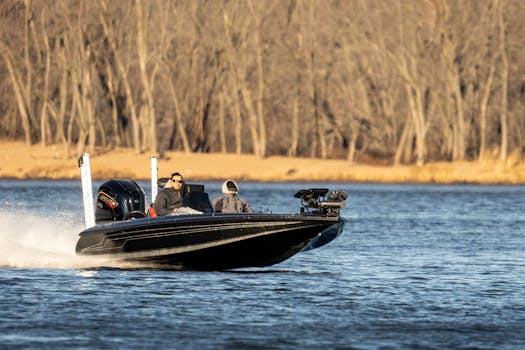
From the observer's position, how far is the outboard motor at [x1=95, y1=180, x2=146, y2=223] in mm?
21781

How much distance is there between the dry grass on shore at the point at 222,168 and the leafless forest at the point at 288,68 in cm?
112

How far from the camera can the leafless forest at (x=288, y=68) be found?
2677 inches

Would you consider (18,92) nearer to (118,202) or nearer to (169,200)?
(118,202)

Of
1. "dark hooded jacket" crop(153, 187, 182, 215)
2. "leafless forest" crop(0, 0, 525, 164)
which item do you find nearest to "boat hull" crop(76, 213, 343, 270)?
"dark hooded jacket" crop(153, 187, 182, 215)

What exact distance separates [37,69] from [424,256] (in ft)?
174

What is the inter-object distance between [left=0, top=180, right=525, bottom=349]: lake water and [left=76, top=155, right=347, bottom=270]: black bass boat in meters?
0.32

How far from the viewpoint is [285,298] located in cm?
1859

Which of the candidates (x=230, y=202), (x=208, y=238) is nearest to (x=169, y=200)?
(x=208, y=238)

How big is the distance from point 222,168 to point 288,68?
10377 mm

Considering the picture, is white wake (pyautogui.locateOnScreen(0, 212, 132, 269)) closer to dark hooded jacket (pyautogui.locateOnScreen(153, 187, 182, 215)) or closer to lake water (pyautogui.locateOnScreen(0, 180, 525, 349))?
lake water (pyautogui.locateOnScreen(0, 180, 525, 349))

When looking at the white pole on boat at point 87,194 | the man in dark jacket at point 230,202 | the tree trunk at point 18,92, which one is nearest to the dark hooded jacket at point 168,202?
the man in dark jacket at point 230,202

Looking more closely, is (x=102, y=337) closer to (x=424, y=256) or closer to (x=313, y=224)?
(x=313, y=224)

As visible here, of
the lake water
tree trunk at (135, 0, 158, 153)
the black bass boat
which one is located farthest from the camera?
tree trunk at (135, 0, 158, 153)

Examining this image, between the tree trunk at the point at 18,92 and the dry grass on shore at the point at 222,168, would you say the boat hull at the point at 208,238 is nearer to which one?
the dry grass on shore at the point at 222,168
